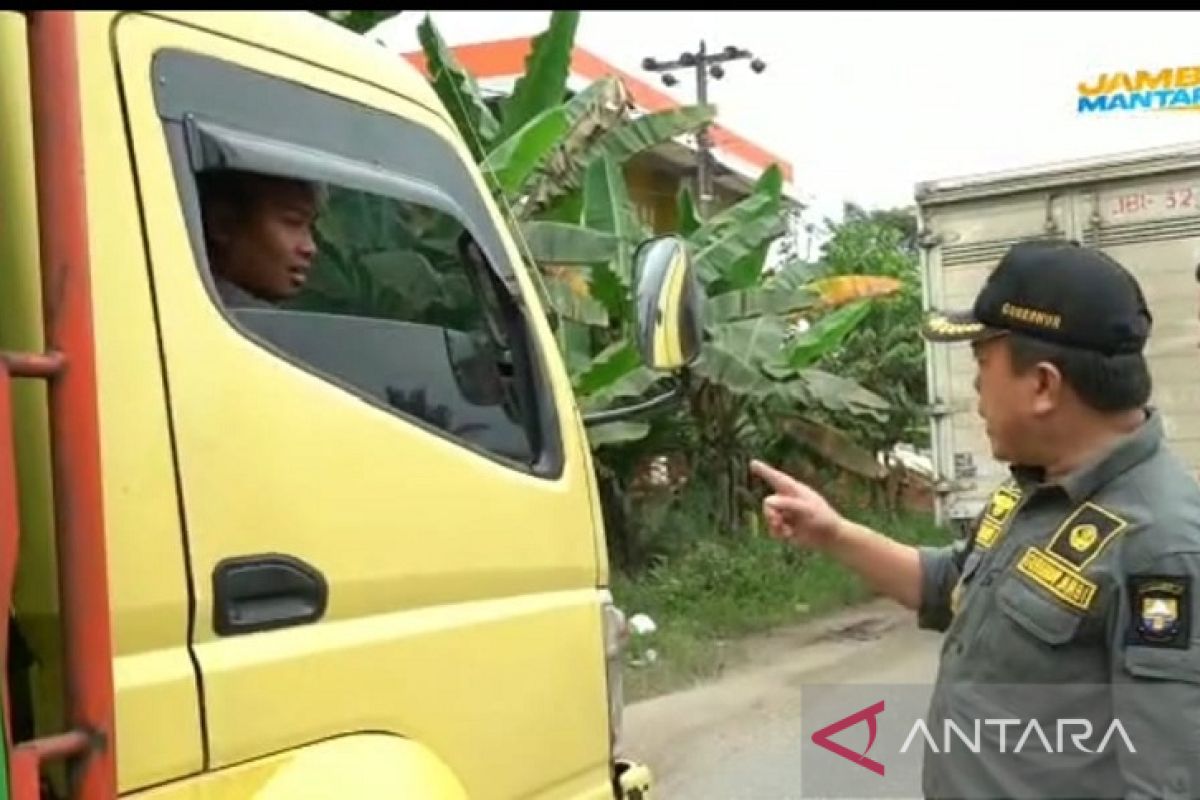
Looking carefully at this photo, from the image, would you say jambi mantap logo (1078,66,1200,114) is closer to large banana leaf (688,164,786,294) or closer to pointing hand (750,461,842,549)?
large banana leaf (688,164,786,294)

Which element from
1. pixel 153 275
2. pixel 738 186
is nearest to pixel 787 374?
pixel 153 275

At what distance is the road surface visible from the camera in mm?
6387

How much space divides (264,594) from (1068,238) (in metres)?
7.97

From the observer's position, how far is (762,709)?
26.0ft

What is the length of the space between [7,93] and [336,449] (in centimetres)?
66

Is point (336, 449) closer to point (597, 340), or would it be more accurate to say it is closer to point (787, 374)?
point (597, 340)

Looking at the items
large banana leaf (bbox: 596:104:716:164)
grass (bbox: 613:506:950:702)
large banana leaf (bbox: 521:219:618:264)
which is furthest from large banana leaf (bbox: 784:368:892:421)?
large banana leaf (bbox: 521:219:618:264)

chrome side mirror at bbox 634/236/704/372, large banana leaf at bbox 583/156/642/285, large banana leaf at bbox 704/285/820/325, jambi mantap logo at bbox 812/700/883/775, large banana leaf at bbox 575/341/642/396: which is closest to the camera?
chrome side mirror at bbox 634/236/704/372

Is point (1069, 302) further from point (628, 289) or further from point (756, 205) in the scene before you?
point (756, 205)

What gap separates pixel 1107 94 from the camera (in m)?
18.0

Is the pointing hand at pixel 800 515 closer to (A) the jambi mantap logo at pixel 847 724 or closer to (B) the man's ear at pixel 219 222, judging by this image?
(B) the man's ear at pixel 219 222

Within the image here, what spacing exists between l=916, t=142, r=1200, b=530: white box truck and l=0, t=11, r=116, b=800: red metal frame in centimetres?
756

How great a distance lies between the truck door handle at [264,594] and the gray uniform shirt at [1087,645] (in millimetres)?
913

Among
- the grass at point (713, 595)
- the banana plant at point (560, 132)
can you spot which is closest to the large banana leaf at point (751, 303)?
the banana plant at point (560, 132)
